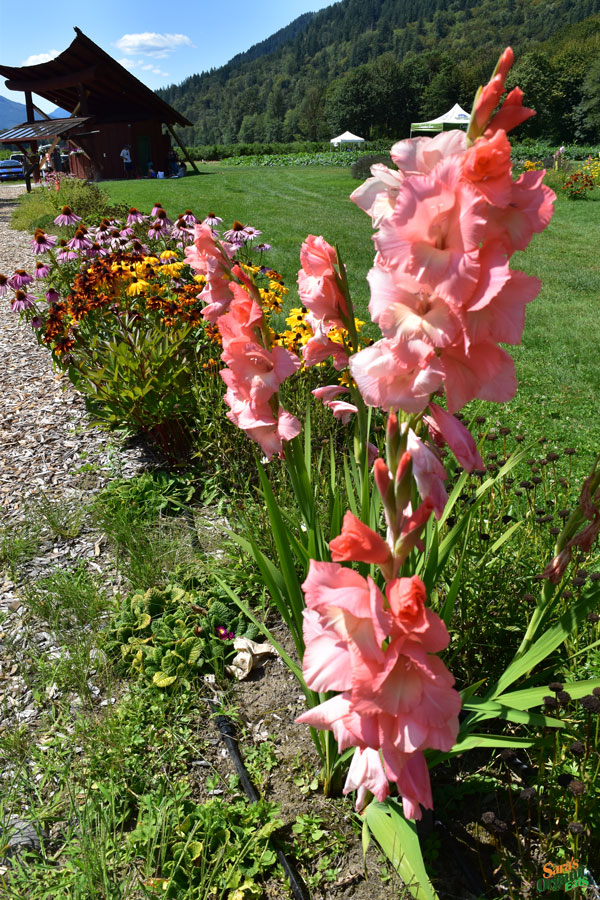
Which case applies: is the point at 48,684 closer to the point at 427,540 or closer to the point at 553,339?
the point at 427,540

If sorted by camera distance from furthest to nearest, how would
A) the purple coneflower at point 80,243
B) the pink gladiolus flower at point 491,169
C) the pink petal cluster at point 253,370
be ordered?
the purple coneflower at point 80,243
the pink petal cluster at point 253,370
the pink gladiolus flower at point 491,169

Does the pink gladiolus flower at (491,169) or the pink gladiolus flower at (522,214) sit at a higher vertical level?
the pink gladiolus flower at (491,169)

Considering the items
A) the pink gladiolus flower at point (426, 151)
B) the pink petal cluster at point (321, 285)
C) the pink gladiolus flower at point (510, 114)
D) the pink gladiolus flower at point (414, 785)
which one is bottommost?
the pink gladiolus flower at point (414, 785)

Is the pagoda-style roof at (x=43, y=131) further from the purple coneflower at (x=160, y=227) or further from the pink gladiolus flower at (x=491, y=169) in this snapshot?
the pink gladiolus flower at (x=491, y=169)

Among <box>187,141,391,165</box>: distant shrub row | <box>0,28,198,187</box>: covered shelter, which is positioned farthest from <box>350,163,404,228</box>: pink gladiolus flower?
<box>187,141,391,165</box>: distant shrub row

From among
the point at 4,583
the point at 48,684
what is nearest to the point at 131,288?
the point at 4,583

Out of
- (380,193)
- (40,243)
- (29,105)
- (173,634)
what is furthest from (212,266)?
(29,105)

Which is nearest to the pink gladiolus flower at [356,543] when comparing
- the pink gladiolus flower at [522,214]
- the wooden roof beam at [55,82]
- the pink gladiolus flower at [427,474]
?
the pink gladiolus flower at [427,474]

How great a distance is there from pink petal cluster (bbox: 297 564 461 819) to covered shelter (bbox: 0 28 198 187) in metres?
24.4

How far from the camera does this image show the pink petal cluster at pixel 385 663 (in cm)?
92

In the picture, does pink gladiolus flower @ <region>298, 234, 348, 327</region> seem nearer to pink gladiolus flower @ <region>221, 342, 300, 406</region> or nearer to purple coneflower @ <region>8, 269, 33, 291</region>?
pink gladiolus flower @ <region>221, 342, 300, 406</region>

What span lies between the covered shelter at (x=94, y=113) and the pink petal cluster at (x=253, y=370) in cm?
2375

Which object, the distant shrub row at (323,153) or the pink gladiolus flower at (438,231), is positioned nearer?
the pink gladiolus flower at (438,231)

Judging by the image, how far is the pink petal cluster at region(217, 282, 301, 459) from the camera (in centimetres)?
139
